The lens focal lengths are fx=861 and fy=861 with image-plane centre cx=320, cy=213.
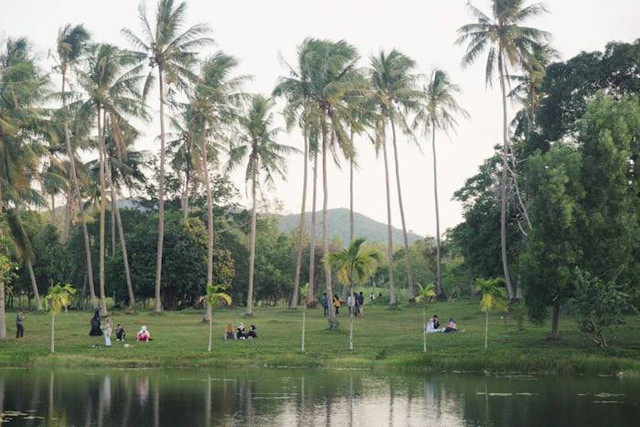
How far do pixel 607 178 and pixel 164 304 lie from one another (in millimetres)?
46142

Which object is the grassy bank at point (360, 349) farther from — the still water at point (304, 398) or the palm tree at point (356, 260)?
the palm tree at point (356, 260)

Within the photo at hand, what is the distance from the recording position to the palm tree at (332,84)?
4888cm

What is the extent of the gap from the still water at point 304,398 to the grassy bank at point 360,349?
1.69 meters

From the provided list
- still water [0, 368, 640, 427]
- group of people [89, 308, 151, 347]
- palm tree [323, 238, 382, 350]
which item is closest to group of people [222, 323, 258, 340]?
group of people [89, 308, 151, 347]

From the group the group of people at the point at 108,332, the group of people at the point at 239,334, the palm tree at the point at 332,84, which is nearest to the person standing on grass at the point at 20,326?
the group of people at the point at 108,332

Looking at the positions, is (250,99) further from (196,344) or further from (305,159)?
(196,344)

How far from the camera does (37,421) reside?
23672mm

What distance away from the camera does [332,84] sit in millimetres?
48469

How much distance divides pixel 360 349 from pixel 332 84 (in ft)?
52.0

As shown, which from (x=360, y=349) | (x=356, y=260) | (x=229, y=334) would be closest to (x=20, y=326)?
(x=229, y=334)

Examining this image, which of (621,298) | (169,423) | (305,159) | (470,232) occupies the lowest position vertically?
(169,423)

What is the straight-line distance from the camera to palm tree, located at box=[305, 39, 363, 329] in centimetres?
4888

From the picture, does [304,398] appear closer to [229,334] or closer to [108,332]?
[108,332]

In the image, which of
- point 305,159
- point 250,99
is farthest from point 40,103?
point 305,159
